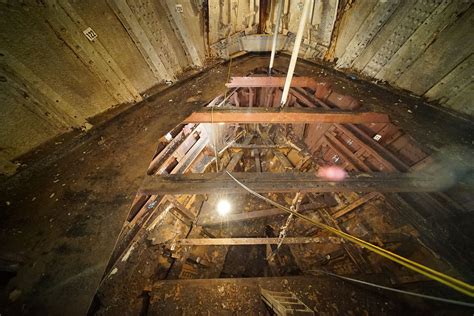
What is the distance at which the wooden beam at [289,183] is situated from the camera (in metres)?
2.13

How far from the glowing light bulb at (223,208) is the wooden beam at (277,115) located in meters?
2.22

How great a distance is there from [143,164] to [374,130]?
4339mm

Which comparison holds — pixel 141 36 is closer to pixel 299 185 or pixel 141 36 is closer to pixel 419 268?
pixel 299 185

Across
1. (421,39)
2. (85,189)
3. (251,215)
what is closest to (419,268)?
(251,215)


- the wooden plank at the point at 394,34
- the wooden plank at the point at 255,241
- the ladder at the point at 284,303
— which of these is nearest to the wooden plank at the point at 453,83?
the wooden plank at the point at 394,34

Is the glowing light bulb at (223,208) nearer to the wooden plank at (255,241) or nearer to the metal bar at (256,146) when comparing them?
the wooden plank at (255,241)

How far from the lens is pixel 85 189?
1988 mm

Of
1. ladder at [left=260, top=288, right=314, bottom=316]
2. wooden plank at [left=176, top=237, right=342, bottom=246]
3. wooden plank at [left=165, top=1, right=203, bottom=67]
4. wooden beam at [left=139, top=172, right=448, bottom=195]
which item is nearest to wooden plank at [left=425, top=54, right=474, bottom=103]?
wooden beam at [left=139, top=172, right=448, bottom=195]

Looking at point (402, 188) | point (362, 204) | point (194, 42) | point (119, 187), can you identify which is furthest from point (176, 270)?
point (194, 42)

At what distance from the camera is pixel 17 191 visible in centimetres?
197

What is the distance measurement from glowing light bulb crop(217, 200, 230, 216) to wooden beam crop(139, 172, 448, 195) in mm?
2324

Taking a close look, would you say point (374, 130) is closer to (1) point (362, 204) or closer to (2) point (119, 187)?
(1) point (362, 204)

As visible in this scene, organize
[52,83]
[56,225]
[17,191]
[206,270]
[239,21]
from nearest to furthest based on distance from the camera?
[56,225], [17,191], [52,83], [206,270], [239,21]

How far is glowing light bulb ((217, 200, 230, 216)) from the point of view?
173 inches
